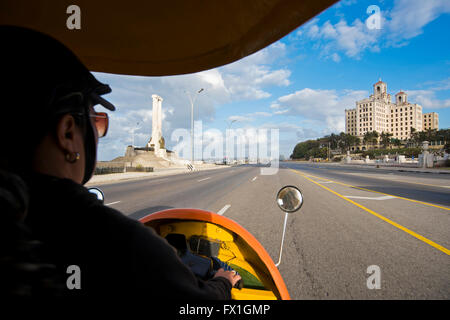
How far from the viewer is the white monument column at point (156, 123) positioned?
4172 centimetres

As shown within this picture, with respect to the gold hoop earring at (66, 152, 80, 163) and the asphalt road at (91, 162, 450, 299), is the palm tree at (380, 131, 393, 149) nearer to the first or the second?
the asphalt road at (91, 162, 450, 299)

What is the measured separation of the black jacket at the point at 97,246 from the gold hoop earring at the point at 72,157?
0.47 feet

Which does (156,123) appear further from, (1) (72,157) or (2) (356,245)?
(1) (72,157)

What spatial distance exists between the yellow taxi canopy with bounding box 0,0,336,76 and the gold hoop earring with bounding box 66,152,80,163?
1114 millimetres

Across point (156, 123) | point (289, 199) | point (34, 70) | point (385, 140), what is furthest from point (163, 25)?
point (385, 140)

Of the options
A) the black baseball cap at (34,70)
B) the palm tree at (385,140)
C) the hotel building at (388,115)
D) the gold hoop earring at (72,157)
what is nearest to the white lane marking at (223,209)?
the gold hoop earring at (72,157)

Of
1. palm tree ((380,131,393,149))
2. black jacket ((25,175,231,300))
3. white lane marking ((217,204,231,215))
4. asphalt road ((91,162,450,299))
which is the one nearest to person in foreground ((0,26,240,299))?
black jacket ((25,175,231,300))

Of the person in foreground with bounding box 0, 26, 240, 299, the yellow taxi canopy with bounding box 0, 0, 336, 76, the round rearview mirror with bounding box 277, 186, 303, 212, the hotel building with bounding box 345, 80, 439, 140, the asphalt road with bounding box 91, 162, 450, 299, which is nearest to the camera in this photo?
the person in foreground with bounding box 0, 26, 240, 299

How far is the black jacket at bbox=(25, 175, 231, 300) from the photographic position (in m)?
0.70

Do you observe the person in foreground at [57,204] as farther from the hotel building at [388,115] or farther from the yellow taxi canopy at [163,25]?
the hotel building at [388,115]

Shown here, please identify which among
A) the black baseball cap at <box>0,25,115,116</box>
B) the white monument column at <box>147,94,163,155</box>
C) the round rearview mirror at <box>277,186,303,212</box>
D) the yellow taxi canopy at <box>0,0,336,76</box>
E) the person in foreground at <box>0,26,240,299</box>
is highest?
the white monument column at <box>147,94,163,155</box>

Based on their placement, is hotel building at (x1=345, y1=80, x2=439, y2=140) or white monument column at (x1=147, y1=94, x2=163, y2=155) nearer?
white monument column at (x1=147, y1=94, x2=163, y2=155)

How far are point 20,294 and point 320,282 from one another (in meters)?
3.18
